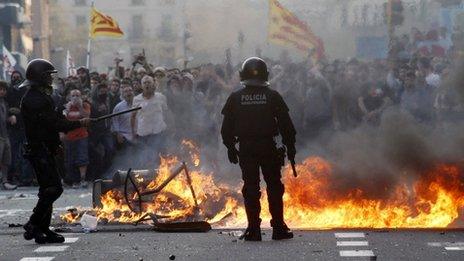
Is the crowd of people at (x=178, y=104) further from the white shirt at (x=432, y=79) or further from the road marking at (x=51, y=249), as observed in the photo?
the road marking at (x=51, y=249)

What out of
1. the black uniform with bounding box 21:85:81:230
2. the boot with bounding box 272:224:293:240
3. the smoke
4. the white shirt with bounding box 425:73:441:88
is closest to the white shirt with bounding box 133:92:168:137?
the white shirt with bounding box 425:73:441:88

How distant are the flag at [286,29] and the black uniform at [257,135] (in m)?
11.7

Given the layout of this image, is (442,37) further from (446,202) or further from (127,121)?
(446,202)

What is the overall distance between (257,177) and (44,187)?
6.66 feet

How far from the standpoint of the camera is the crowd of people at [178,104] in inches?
757

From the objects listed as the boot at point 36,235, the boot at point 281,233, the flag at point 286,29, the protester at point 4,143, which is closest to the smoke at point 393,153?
the boot at point 281,233

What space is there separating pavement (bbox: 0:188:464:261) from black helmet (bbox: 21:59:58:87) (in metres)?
1.55

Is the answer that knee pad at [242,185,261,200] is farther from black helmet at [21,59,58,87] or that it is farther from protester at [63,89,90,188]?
protester at [63,89,90,188]

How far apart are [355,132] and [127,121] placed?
18.4 feet

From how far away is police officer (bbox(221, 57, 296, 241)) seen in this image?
40.6 feet

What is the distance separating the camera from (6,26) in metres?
61.4

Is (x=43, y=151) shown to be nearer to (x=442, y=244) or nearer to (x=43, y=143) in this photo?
(x=43, y=143)

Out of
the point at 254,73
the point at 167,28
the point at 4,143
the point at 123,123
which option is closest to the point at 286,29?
the point at 123,123

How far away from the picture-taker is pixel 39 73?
41.2 feet
